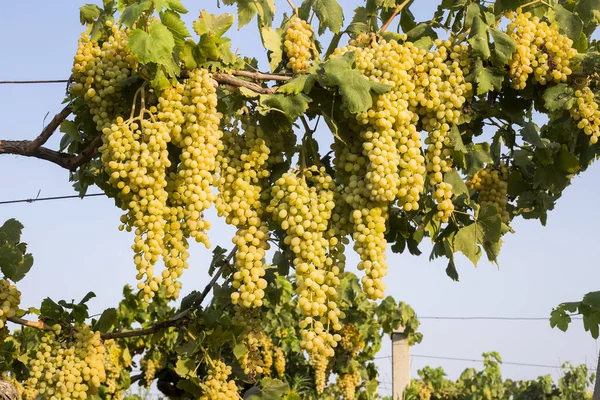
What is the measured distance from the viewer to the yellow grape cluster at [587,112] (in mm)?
3416

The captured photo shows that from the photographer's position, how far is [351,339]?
9.46 meters

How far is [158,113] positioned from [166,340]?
686 centimetres

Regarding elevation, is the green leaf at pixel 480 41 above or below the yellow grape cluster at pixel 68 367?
above

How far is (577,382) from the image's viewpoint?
30.2 ft

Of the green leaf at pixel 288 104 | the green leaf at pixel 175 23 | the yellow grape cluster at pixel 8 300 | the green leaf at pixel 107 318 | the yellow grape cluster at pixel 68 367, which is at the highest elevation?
the green leaf at pixel 175 23

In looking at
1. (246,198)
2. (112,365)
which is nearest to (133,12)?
(246,198)

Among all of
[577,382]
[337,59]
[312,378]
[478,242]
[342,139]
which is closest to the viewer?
[337,59]

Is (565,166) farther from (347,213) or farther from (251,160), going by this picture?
(251,160)

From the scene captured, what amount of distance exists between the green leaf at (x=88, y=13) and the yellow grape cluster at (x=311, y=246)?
112 centimetres

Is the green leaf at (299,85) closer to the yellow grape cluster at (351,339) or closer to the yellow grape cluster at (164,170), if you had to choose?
the yellow grape cluster at (164,170)

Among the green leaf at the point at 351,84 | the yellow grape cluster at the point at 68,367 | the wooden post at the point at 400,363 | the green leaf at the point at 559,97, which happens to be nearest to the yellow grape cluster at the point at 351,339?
the wooden post at the point at 400,363

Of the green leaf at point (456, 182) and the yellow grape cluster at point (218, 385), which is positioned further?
the yellow grape cluster at point (218, 385)

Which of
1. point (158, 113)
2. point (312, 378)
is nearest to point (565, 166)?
point (158, 113)

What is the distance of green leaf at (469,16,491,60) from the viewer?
123 inches
